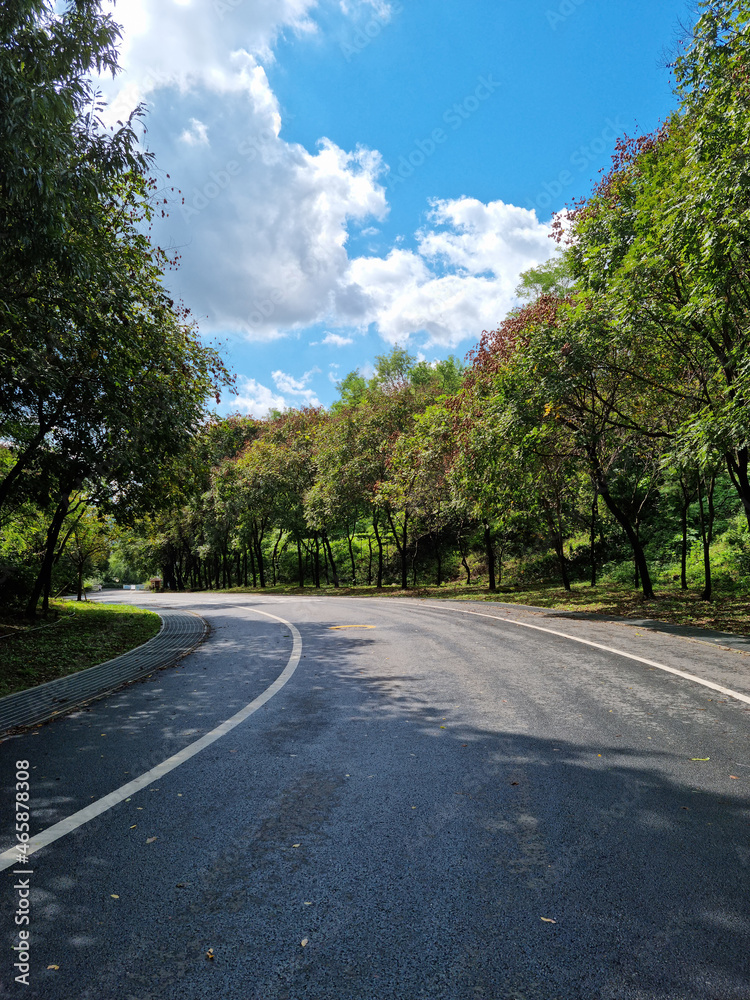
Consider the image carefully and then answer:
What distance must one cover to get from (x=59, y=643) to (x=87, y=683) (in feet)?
13.6

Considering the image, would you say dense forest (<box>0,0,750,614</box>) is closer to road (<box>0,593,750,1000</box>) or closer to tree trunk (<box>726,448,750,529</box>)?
tree trunk (<box>726,448,750,529</box>)

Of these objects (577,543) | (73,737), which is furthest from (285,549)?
(73,737)

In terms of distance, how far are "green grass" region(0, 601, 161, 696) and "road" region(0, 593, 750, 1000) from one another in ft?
10.3

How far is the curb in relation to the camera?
20.6 ft

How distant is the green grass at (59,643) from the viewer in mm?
8703

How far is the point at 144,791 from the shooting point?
12.9 feet

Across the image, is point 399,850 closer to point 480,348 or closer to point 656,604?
point 656,604

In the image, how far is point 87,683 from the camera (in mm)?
7875

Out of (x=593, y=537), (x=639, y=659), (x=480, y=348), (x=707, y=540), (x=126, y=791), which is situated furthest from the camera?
(x=593, y=537)

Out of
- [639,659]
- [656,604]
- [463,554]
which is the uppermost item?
[463,554]

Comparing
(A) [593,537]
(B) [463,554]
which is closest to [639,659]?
(A) [593,537]

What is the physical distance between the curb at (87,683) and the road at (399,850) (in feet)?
1.93

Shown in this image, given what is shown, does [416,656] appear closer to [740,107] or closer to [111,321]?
[111,321]

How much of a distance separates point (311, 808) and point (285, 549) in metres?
49.4
